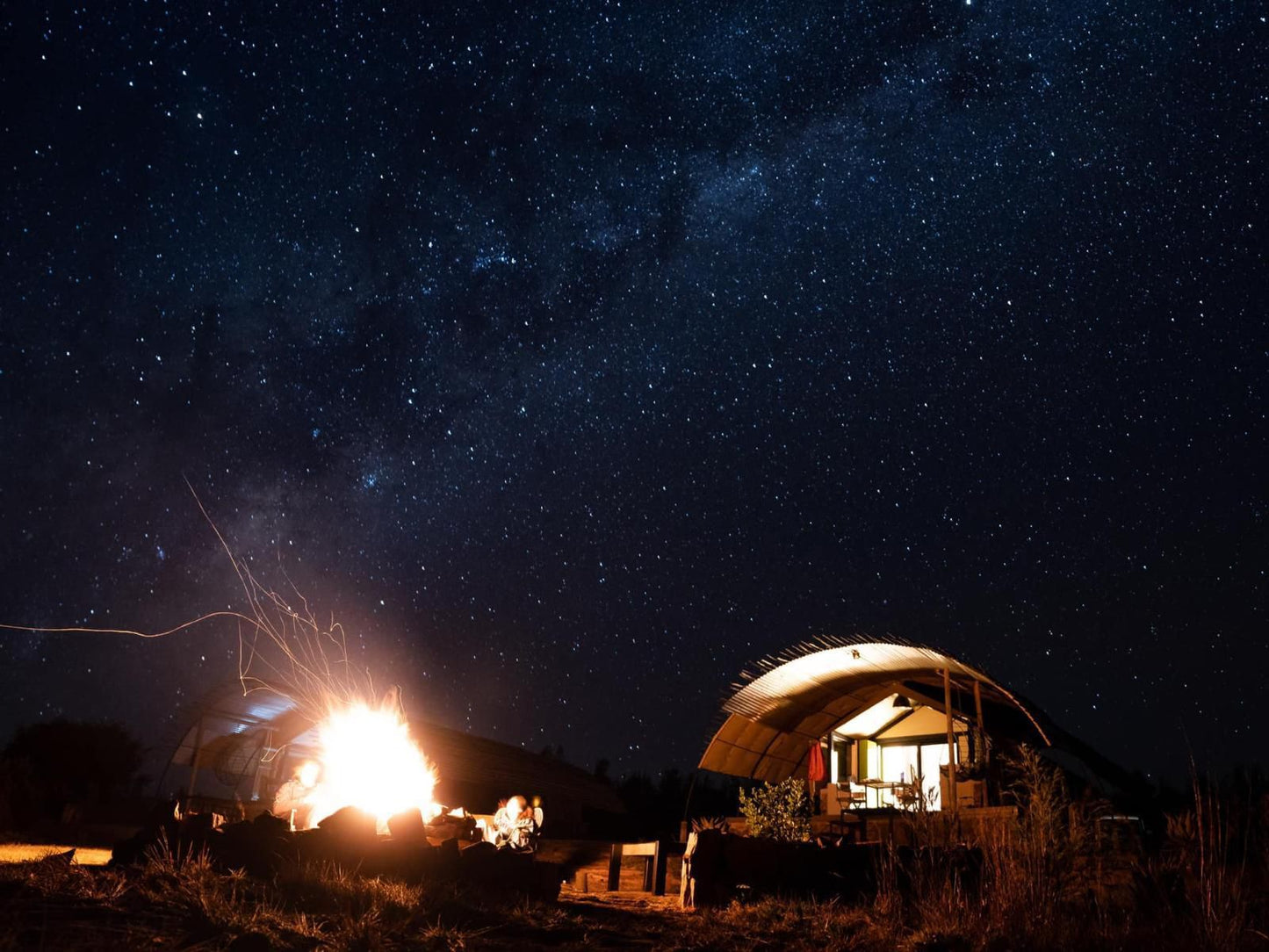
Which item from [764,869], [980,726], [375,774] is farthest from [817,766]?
[375,774]

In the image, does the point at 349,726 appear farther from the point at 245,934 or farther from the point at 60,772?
the point at 60,772

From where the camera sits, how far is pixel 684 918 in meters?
10.1

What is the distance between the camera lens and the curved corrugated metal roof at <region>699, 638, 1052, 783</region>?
19953 mm

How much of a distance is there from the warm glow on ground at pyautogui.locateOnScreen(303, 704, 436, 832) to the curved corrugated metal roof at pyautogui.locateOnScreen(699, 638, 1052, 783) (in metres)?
9.65

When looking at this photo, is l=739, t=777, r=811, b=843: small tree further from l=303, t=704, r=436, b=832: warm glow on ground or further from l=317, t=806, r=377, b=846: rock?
l=317, t=806, r=377, b=846: rock

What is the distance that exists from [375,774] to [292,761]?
53.0ft

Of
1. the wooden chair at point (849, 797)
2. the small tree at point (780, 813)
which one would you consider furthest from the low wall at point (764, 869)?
the wooden chair at point (849, 797)

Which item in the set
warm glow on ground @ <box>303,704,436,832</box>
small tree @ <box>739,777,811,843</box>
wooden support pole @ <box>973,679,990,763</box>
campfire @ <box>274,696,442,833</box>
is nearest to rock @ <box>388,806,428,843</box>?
warm glow on ground @ <box>303,704,436,832</box>

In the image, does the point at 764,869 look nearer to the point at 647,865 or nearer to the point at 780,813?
the point at 647,865

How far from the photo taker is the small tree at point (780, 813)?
58.9ft

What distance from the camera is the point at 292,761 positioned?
28.7 metres

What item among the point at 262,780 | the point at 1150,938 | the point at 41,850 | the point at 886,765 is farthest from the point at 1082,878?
the point at 262,780

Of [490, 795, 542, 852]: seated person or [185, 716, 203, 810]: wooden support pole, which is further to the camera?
[185, 716, 203, 810]: wooden support pole

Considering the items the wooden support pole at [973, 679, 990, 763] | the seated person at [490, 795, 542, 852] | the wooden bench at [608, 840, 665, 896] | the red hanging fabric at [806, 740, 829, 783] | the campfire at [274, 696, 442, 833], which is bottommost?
the wooden bench at [608, 840, 665, 896]
